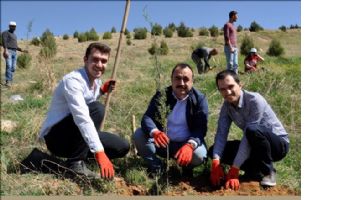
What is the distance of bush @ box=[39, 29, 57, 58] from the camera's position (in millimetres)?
6617

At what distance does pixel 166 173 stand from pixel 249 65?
599 cm

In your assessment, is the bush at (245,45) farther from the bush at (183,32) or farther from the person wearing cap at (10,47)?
the person wearing cap at (10,47)

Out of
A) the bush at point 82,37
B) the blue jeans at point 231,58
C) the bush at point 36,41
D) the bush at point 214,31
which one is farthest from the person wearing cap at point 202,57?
the bush at point 214,31

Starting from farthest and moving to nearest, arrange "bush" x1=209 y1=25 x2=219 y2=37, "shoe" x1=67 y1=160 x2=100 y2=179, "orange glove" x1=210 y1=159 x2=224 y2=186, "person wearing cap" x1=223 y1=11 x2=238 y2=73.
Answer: "bush" x1=209 y1=25 x2=219 y2=37, "person wearing cap" x1=223 y1=11 x2=238 y2=73, "shoe" x1=67 y1=160 x2=100 y2=179, "orange glove" x1=210 y1=159 x2=224 y2=186

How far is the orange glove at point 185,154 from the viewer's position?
129 inches

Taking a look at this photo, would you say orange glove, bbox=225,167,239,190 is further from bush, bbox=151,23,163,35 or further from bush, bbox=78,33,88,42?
bush, bbox=78,33,88,42

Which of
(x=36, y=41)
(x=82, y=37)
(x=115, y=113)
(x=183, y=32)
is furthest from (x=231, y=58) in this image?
(x=183, y=32)

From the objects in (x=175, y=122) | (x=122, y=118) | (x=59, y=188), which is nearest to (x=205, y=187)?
(x=175, y=122)

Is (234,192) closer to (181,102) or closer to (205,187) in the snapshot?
(205,187)

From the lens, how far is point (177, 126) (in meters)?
3.54

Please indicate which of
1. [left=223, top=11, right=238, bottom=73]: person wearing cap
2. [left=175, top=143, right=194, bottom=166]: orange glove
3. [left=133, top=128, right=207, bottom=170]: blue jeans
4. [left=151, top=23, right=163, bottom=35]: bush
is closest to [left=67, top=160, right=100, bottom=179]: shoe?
[left=133, top=128, right=207, bottom=170]: blue jeans

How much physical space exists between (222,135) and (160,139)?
490 mm

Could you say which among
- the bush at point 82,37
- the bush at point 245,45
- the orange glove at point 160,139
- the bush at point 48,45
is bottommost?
the orange glove at point 160,139

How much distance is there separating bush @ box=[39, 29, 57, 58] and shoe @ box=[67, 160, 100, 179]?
3.43 m
